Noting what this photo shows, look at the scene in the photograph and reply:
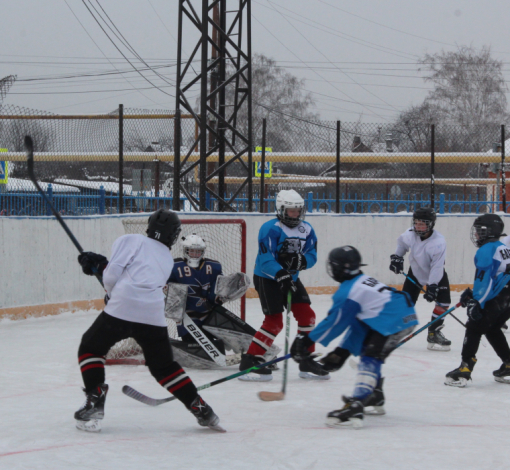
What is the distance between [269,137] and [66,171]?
3.19 metres

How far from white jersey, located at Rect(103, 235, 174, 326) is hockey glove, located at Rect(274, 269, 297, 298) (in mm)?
1420

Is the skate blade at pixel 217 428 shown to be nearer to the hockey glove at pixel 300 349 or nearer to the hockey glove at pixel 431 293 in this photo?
the hockey glove at pixel 300 349

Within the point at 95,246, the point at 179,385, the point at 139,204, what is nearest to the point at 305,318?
the point at 179,385

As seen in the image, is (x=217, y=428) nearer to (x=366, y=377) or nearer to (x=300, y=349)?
(x=300, y=349)

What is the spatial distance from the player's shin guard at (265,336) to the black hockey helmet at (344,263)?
53.9 inches

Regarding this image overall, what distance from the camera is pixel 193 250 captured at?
Answer: 5.18 metres

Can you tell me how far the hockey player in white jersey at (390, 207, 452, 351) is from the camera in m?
6.12

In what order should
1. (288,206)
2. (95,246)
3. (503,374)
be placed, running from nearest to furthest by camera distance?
(503,374) < (288,206) < (95,246)

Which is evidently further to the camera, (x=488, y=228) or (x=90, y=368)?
(x=488, y=228)

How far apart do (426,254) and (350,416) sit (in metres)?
2.96

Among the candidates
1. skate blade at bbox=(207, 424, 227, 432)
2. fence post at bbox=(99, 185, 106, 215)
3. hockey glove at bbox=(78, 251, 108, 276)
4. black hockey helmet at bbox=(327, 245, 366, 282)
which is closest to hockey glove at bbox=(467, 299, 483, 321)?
black hockey helmet at bbox=(327, 245, 366, 282)

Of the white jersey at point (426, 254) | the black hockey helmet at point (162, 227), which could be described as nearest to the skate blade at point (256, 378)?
the black hockey helmet at point (162, 227)

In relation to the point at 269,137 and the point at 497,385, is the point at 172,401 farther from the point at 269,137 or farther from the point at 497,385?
the point at 269,137

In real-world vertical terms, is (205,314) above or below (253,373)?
above
